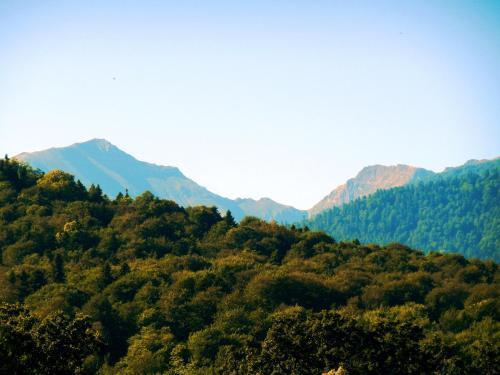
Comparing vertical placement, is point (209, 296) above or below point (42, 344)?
above

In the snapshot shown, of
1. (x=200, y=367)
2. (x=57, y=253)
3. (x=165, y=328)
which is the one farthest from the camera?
(x=57, y=253)

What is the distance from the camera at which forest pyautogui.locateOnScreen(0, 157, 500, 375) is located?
300 feet

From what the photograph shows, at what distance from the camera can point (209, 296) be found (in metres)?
133

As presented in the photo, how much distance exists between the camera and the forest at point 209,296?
300 ft

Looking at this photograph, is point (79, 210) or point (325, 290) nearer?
point (325, 290)

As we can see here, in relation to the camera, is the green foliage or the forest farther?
the forest

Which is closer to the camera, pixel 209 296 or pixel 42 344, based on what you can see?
pixel 42 344

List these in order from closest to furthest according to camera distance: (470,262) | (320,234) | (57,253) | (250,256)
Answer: (57,253), (250,256), (470,262), (320,234)

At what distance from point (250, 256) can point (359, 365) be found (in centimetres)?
7350

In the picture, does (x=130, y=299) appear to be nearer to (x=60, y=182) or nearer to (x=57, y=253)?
(x=57, y=253)

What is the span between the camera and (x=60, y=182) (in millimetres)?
187875

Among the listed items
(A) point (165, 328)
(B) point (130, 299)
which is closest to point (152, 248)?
(B) point (130, 299)

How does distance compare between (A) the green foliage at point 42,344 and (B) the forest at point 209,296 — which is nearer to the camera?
(A) the green foliage at point 42,344

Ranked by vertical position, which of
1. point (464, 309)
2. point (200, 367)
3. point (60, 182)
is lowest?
point (200, 367)
